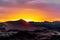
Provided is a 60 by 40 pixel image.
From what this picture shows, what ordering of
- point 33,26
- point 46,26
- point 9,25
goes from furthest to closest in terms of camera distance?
point 46,26 < point 33,26 < point 9,25

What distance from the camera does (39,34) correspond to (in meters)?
60.7

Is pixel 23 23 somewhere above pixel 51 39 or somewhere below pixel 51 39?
above

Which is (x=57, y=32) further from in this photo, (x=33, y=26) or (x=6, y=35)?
(x=6, y=35)

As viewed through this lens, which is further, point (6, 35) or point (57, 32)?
point (57, 32)

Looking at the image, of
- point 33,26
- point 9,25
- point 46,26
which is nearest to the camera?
point 9,25

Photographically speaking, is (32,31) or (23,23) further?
(32,31)

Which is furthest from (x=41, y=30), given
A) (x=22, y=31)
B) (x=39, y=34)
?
(x=22, y=31)

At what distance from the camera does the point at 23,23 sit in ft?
189

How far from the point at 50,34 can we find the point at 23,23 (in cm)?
685

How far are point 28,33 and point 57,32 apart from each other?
7158 mm

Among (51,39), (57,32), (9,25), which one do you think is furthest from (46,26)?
(9,25)

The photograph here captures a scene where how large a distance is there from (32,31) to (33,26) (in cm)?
196

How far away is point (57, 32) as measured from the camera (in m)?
62.9

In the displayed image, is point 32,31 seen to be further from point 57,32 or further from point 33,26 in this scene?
point 57,32
